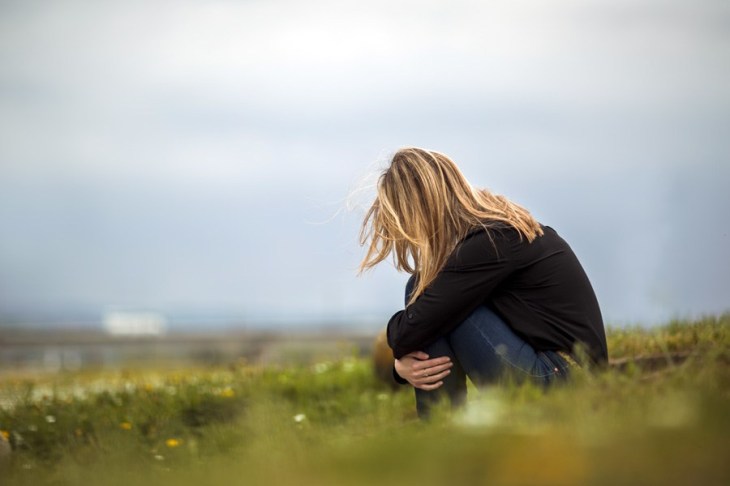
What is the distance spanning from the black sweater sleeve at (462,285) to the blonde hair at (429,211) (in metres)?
0.09

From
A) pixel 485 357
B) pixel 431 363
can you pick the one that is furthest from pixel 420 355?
pixel 485 357

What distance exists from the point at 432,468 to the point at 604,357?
6.63 ft

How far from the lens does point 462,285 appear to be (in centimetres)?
392

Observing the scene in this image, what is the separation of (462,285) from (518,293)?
0.27 meters

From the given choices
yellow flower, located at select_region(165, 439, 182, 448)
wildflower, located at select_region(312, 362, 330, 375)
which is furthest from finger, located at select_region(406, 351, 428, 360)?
wildflower, located at select_region(312, 362, 330, 375)

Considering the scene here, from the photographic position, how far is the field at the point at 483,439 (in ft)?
7.22

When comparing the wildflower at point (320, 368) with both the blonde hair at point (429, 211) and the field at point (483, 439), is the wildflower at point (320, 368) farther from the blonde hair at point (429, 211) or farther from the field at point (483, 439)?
the blonde hair at point (429, 211)

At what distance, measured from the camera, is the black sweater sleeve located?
392 centimetres

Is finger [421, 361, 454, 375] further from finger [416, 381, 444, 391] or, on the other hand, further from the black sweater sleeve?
the black sweater sleeve

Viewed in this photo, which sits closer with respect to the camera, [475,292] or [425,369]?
[475,292]

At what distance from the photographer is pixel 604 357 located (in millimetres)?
4055

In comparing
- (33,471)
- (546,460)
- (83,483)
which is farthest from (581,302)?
(33,471)

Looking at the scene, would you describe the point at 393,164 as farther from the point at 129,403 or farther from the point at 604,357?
the point at 129,403

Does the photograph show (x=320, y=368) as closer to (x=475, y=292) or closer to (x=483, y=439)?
(x=475, y=292)
